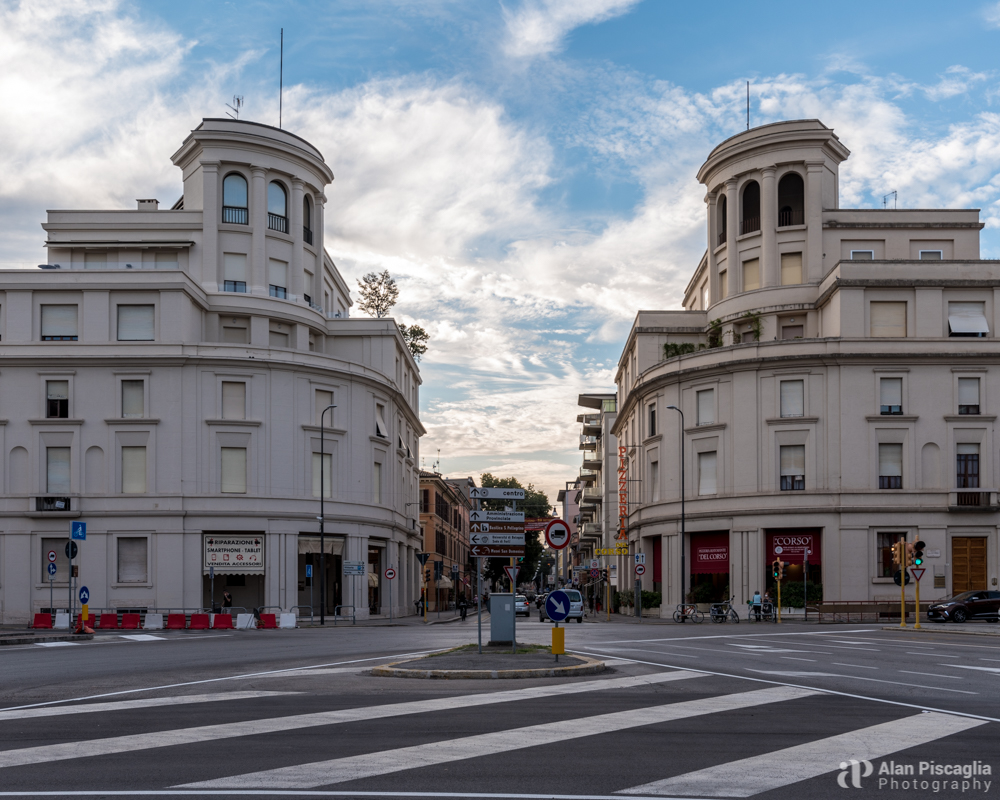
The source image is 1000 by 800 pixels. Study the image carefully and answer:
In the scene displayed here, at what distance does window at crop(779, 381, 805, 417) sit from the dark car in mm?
12666

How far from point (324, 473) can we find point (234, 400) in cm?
592

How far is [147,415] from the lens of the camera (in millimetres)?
49375

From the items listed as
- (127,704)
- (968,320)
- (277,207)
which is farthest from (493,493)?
(277,207)

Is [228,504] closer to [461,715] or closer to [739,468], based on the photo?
[739,468]

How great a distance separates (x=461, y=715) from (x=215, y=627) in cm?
3264

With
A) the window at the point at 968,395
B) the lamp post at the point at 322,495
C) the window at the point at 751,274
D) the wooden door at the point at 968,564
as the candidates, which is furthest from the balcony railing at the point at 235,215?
the wooden door at the point at 968,564

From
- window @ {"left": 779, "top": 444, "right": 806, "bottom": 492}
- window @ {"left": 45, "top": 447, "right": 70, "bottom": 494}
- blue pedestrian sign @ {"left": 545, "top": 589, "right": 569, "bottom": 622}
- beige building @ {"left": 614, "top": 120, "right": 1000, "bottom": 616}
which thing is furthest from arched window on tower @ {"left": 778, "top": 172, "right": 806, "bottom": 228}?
blue pedestrian sign @ {"left": 545, "top": 589, "right": 569, "bottom": 622}

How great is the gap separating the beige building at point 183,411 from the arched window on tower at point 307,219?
241cm

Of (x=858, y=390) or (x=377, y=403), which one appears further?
(x=377, y=403)

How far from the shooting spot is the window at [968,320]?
5053cm

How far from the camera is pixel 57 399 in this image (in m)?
49.4

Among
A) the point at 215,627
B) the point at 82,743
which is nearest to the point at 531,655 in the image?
the point at 82,743

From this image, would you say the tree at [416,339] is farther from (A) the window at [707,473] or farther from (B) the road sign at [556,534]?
(B) the road sign at [556,534]

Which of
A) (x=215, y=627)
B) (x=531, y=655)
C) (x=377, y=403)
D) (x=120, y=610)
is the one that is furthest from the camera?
(x=377, y=403)
